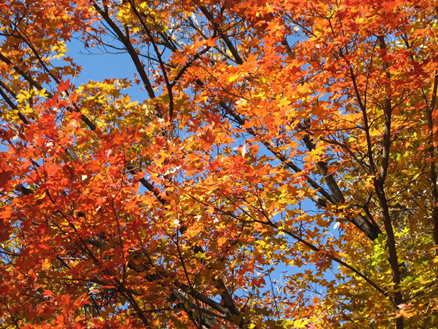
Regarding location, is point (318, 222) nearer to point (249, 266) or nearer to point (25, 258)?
point (249, 266)

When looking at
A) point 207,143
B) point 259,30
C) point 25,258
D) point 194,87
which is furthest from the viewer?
point 259,30

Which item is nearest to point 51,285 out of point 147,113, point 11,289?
point 11,289

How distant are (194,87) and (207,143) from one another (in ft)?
11.1

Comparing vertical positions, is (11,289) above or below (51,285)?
below

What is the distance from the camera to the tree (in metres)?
3.27

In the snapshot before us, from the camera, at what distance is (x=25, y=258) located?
3.74 metres

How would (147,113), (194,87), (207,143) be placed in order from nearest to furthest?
(207,143)
(147,113)
(194,87)

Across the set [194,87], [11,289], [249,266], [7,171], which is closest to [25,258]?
[11,289]

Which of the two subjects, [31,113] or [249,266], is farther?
[31,113]

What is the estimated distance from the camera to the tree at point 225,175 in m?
3.27

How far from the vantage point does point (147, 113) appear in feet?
18.4

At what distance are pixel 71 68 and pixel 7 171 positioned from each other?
14.7 feet

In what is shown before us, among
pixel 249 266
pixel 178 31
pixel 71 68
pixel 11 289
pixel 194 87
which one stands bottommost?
pixel 11 289

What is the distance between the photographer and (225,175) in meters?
3.34
